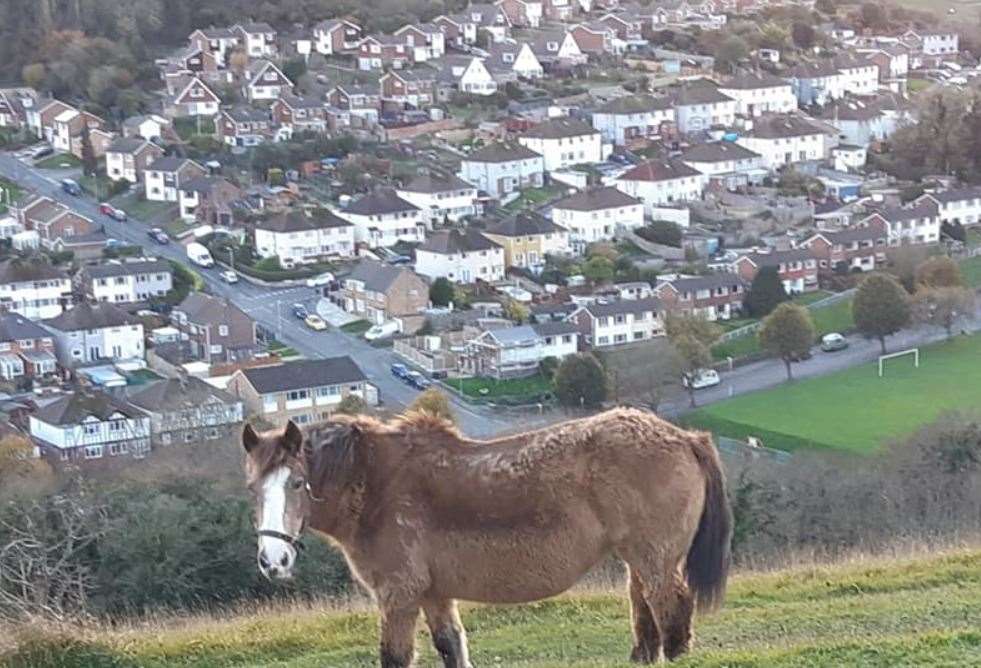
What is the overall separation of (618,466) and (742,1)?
159ft

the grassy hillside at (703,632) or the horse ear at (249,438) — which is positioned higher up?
the horse ear at (249,438)

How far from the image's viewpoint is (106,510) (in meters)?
10.9

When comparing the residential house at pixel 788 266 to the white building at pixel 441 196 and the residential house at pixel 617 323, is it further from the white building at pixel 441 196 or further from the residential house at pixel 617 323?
the white building at pixel 441 196

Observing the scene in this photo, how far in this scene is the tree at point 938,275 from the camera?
26344 mm

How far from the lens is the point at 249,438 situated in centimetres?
452

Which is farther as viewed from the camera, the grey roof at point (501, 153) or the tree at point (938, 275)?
the grey roof at point (501, 153)

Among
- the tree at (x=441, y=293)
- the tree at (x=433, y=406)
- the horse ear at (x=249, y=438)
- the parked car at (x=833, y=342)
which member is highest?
the horse ear at (x=249, y=438)

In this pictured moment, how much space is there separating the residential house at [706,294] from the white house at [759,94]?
47.0ft

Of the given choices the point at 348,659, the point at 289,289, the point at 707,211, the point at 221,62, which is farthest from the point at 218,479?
the point at 221,62

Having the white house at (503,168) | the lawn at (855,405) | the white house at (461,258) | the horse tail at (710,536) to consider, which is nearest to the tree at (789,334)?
the lawn at (855,405)

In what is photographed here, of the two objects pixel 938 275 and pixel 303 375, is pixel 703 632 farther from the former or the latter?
pixel 938 275

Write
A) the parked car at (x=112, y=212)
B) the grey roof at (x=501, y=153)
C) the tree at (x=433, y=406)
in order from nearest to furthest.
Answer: the tree at (x=433, y=406) < the parked car at (x=112, y=212) < the grey roof at (x=501, y=153)

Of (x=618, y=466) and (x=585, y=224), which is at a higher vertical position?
(x=618, y=466)

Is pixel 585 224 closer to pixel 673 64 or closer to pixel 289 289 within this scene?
pixel 289 289
